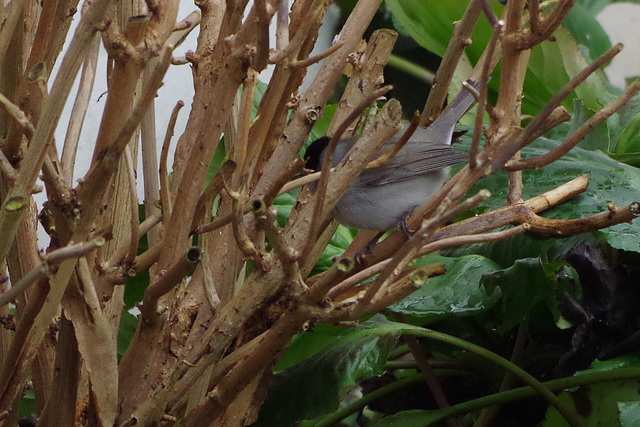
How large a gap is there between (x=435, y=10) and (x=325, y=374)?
962 mm

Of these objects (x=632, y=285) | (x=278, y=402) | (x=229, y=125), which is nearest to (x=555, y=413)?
(x=632, y=285)

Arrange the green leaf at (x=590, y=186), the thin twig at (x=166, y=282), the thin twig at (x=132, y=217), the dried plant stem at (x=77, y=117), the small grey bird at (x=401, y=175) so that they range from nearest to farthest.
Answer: the thin twig at (x=166, y=282), the thin twig at (x=132, y=217), the dried plant stem at (x=77, y=117), the green leaf at (x=590, y=186), the small grey bird at (x=401, y=175)

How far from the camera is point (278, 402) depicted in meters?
1.01

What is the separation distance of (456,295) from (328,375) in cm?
22

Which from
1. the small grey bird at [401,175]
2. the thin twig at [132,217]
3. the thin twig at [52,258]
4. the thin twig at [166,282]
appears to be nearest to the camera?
the thin twig at [52,258]

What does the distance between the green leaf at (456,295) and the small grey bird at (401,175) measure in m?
0.12

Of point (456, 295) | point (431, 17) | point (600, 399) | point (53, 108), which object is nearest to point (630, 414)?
point (600, 399)

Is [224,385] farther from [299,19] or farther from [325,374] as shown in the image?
→ [299,19]

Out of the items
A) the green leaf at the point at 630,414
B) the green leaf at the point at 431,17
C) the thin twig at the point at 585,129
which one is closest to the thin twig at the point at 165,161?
the thin twig at the point at 585,129

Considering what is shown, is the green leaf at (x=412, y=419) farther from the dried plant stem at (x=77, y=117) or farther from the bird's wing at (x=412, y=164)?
the dried plant stem at (x=77, y=117)

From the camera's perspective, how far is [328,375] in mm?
973

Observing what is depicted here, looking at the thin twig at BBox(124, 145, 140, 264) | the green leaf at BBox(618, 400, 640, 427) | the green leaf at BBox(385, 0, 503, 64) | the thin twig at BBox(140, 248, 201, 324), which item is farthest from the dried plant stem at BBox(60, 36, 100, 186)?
the green leaf at BBox(385, 0, 503, 64)

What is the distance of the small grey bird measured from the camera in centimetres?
114

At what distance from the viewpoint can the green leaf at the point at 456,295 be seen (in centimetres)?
99
